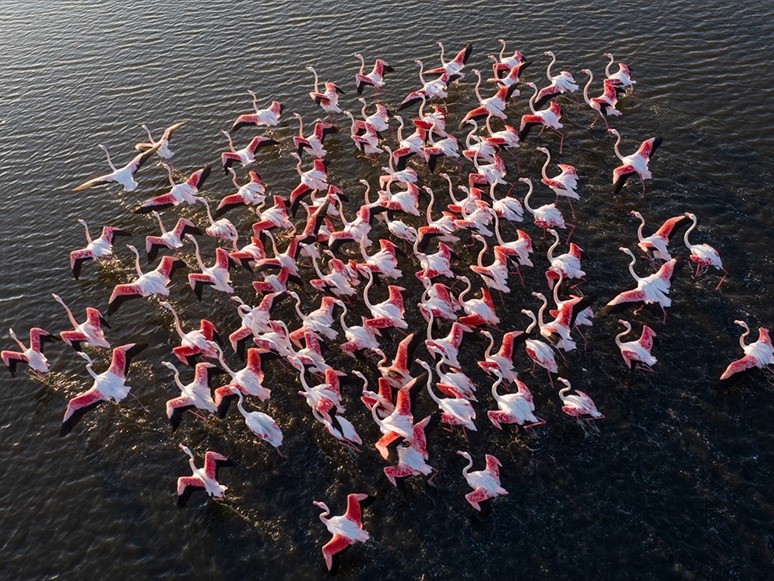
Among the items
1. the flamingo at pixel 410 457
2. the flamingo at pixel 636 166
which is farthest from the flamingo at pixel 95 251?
the flamingo at pixel 636 166

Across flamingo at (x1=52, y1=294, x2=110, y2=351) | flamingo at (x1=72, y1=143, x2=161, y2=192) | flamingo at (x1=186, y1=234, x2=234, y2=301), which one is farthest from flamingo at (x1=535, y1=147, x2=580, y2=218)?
flamingo at (x1=72, y1=143, x2=161, y2=192)

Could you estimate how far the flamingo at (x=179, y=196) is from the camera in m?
25.5

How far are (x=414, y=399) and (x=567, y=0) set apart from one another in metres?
28.9

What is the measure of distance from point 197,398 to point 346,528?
20.4 ft

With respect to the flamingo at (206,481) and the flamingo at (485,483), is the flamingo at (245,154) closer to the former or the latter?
the flamingo at (206,481)

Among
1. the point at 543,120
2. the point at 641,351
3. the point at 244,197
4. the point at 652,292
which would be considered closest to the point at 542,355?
the point at 641,351

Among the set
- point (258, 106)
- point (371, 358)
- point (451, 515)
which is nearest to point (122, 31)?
point (258, 106)

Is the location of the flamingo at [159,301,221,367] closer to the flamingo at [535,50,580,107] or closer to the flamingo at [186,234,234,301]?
the flamingo at [186,234,234,301]

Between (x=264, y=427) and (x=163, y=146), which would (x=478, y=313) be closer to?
(x=264, y=427)

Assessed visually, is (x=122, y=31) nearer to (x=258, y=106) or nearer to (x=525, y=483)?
(x=258, y=106)

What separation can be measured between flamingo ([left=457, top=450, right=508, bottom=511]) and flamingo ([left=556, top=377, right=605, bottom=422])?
2.60 meters

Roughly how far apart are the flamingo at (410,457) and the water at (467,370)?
0.83 meters

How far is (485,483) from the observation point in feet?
50.8

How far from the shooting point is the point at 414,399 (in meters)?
17.3
